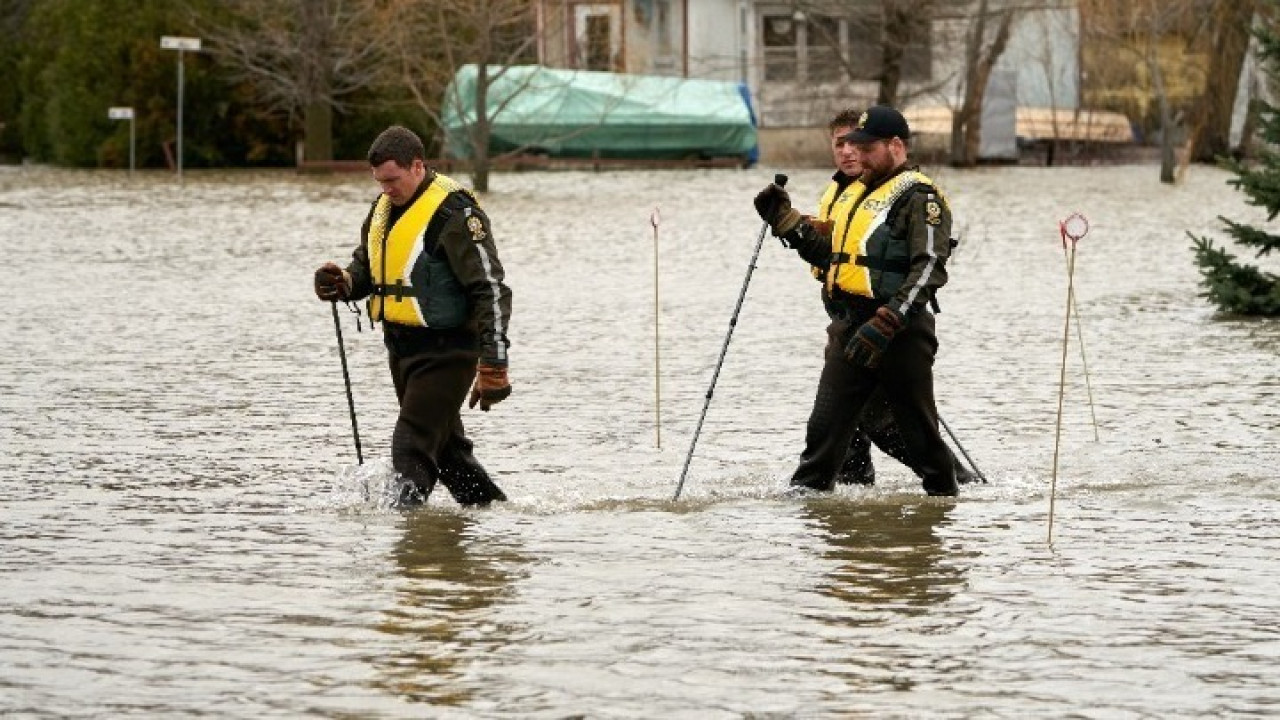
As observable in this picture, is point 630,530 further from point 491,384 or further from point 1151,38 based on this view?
point 1151,38

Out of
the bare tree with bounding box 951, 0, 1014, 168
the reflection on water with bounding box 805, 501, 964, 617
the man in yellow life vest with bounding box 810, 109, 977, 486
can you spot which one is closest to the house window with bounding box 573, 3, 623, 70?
the bare tree with bounding box 951, 0, 1014, 168

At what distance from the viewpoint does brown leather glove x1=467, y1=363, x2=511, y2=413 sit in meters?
11.7

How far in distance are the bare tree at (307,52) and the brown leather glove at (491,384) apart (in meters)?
46.7

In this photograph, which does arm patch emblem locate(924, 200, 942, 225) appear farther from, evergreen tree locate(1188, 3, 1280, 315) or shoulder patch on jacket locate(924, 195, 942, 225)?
evergreen tree locate(1188, 3, 1280, 315)

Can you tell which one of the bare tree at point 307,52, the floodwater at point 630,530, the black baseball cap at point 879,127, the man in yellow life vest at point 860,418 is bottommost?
the floodwater at point 630,530

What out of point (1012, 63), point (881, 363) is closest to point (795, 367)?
point (881, 363)

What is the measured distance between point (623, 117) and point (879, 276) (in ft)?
168

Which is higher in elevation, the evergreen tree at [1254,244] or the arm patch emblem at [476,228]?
the arm patch emblem at [476,228]

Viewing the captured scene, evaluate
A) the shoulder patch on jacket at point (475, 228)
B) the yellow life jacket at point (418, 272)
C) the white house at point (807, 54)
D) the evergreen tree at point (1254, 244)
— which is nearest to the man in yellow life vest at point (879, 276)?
the shoulder patch on jacket at point (475, 228)

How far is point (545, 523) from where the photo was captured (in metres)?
12.7

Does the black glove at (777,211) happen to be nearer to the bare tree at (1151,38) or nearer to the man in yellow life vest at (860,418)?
the man in yellow life vest at (860,418)

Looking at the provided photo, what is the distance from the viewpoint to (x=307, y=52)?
59.9m

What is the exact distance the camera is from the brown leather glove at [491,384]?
11.7 meters

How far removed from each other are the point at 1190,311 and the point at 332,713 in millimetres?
17577
